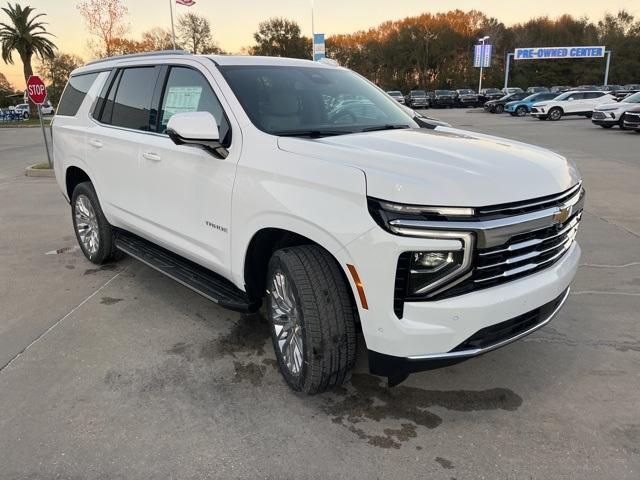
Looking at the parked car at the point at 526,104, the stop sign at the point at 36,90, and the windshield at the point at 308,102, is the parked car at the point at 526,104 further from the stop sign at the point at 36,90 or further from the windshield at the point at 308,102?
the windshield at the point at 308,102

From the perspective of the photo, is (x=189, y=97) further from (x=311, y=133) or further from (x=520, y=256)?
(x=520, y=256)

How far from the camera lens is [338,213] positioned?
2.49 meters

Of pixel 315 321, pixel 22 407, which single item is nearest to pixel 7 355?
pixel 22 407

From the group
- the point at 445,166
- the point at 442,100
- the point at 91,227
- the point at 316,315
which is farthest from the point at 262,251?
the point at 442,100

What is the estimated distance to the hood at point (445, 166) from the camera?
7.59ft

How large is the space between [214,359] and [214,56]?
7.10 feet

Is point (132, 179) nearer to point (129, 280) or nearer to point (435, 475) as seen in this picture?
point (129, 280)

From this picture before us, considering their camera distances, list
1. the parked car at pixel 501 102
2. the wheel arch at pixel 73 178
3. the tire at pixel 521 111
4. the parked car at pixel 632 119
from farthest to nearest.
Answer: the parked car at pixel 501 102 → the tire at pixel 521 111 → the parked car at pixel 632 119 → the wheel arch at pixel 73 178

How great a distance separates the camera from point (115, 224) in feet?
15.8

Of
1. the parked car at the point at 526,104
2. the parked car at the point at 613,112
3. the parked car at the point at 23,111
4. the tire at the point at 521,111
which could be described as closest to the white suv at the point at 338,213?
the parked car at the point at 613,112

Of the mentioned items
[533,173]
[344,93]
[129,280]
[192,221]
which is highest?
[344,93]

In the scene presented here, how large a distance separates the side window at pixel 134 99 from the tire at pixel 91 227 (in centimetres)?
86

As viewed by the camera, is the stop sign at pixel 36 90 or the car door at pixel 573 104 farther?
the car door at pixel 573 104

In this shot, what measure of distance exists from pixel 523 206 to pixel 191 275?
232cm
